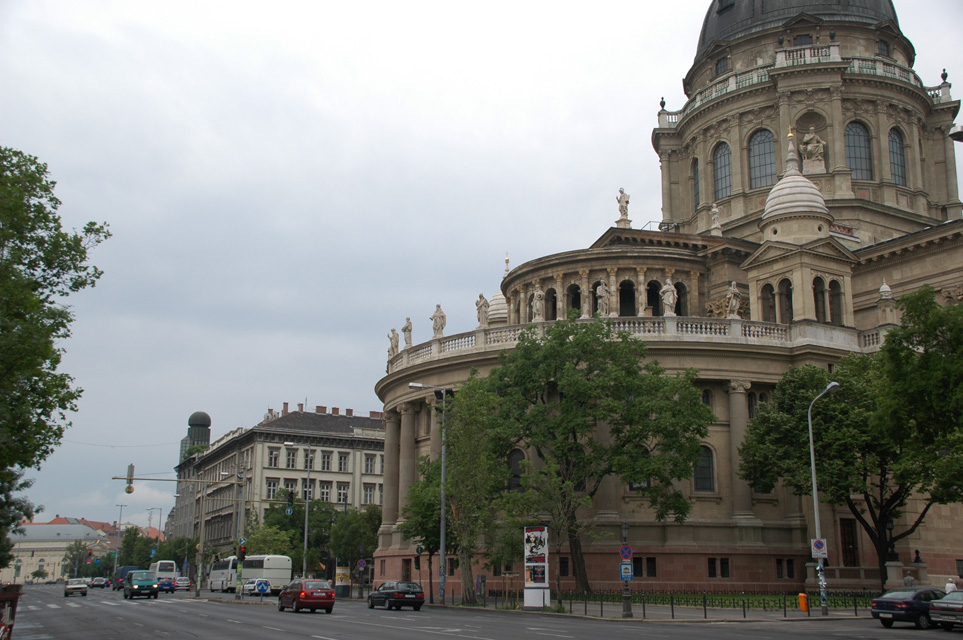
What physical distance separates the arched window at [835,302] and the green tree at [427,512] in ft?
79.7

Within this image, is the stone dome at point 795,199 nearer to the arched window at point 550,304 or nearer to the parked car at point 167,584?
the arched window at point 550,304

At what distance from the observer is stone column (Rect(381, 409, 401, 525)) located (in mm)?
62094

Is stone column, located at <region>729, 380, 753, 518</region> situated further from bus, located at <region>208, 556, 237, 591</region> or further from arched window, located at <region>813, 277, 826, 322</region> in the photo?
bus, located at <region>208, 556, 237, 591</region>

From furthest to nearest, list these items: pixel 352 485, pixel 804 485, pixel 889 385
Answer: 1. pixel 352 485
2. pixel 804 485
3. pixel 889 385

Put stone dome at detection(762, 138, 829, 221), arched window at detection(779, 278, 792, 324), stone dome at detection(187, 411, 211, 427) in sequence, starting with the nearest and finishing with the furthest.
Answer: arched window at detection(779, 278, 792, 324) → stone dome at detection(762, 138, 829, 221) → stone dome at detection(187, 411, 211, 427)

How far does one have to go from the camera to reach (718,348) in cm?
5088

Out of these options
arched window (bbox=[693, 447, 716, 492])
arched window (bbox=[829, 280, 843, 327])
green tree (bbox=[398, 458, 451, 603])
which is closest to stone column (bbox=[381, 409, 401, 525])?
green tree (bbox=[398, 458, 451, 603])

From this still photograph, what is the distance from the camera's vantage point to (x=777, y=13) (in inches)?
3019

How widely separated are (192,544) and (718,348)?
91.3m

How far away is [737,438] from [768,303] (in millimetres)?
10904

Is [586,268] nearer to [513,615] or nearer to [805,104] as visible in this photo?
[805,104]

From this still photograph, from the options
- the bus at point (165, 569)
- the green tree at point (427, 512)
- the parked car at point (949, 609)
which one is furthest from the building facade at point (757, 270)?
the bus at point (165, 569)

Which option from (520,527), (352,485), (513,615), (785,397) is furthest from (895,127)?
(352,485)

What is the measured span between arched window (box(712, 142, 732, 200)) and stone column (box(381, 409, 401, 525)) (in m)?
31.5
